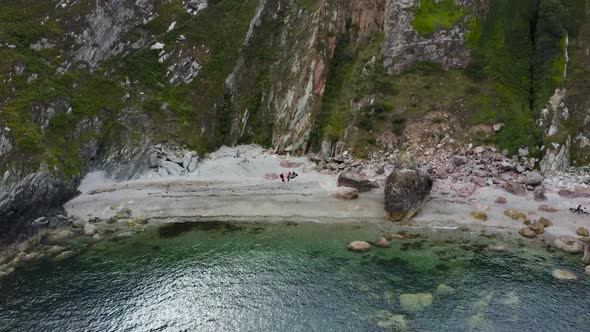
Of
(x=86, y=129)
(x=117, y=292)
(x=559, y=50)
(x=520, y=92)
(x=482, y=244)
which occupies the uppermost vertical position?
(x=559, y=50)

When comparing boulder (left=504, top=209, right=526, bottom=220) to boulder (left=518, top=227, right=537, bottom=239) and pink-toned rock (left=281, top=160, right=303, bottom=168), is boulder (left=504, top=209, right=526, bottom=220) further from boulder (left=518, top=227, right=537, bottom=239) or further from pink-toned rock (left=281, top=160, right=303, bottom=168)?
pink-toned rock (left=281, top=160, right=303, bottom=168)

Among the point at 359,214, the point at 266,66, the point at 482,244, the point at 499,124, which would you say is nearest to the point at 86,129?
the point at 266,66

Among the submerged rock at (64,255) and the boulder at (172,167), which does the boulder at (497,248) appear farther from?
the submerged rock at (64,255)

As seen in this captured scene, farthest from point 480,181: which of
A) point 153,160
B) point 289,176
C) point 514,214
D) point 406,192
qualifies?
point 153,160

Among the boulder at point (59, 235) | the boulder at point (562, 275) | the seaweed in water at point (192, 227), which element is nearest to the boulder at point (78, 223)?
the boulder at point (59, 235)

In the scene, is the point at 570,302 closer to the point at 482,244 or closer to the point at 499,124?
the point at 482,244
